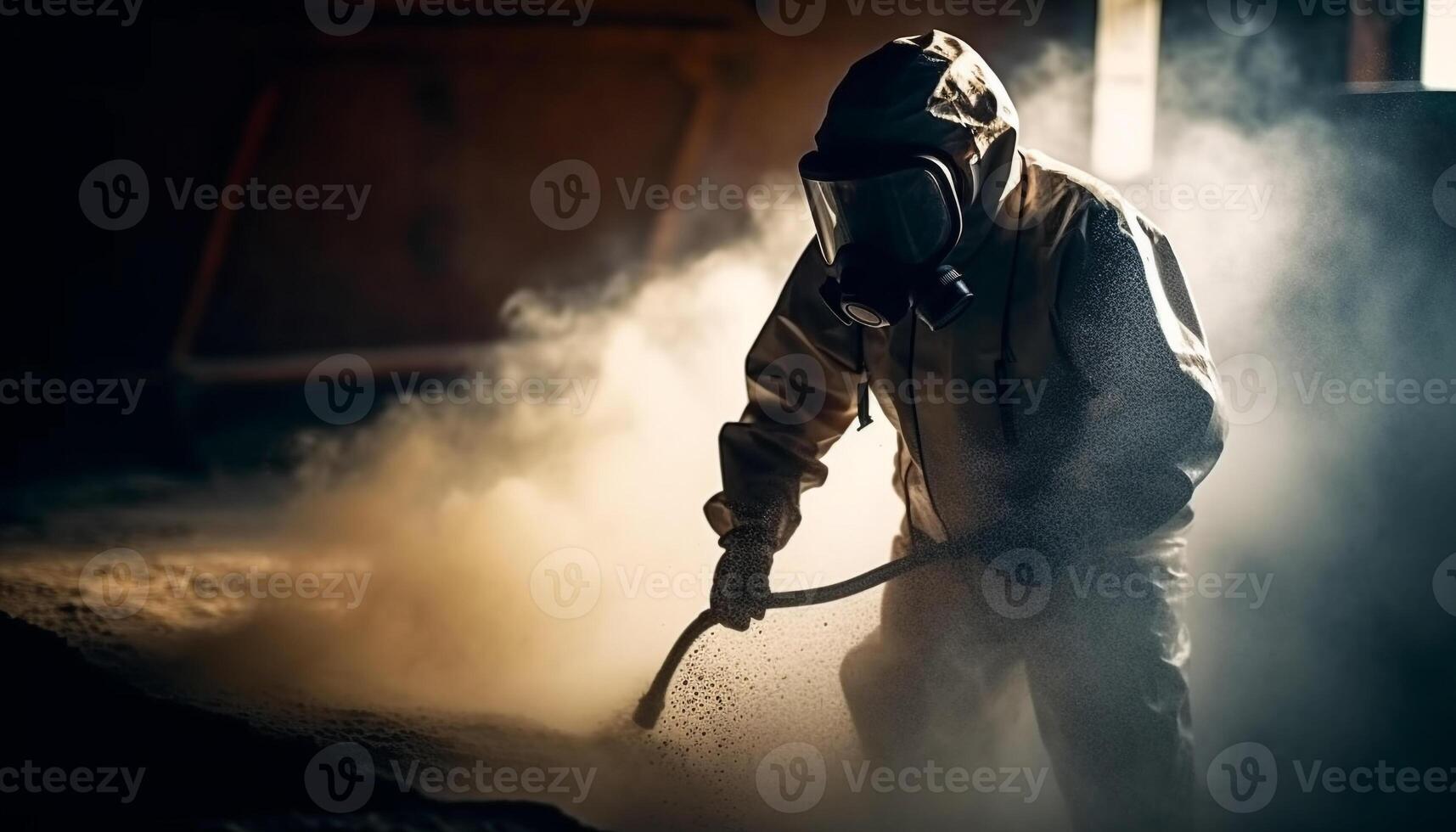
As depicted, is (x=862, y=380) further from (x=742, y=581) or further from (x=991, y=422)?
(x=742, y=581)

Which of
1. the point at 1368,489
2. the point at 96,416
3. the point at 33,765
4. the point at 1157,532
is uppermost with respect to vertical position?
the point at 96,416

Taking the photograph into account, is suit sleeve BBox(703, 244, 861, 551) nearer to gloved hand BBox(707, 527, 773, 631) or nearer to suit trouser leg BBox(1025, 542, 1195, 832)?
gloved hand BBox(707, 527, 773, 631)

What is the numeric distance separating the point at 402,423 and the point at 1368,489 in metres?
2.74

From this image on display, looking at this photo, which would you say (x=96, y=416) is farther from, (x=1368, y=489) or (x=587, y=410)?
(x=1368, y=489)

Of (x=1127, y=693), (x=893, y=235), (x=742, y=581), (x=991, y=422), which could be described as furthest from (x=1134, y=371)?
(x=742, y=581)

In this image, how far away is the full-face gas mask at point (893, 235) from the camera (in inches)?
56.4

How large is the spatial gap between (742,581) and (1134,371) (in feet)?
2.25

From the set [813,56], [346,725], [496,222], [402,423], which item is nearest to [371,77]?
[496,222]

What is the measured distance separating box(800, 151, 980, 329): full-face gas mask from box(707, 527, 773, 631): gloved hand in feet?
1.45

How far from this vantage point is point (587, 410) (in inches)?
132

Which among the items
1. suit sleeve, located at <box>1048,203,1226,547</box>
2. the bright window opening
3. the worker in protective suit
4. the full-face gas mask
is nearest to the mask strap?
the worker in protective suit

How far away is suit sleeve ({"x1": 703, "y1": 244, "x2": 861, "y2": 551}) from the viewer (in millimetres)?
1738

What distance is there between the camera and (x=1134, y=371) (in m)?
1.44

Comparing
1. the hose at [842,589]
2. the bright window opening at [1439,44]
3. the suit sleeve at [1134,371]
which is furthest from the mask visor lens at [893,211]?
the bright window opening at [1439,44]
